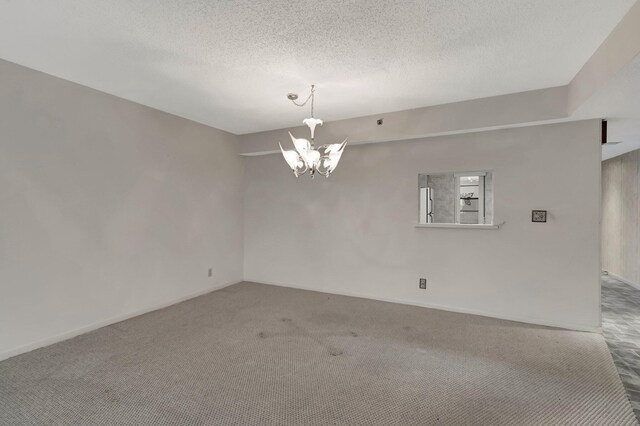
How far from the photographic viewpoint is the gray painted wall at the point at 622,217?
16.2 feet

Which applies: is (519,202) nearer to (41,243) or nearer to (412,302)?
(412,302)

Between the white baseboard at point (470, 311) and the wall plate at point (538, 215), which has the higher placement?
the wall plate at point (538, 215)

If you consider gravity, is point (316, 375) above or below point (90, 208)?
below

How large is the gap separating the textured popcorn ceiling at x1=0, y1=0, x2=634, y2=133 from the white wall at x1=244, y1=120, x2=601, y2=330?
2.51 feet

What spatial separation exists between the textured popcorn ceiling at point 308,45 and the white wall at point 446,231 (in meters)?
0.77

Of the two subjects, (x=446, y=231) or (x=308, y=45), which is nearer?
(x=308, y=45)

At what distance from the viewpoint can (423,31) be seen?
6.77 feet

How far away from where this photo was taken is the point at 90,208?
3.07m

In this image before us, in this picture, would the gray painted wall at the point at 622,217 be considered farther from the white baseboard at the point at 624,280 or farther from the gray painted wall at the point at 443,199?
the gray painted wall at the point at 443,199

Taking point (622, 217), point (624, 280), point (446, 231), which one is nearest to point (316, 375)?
point (446, 231)

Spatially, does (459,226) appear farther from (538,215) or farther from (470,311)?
(470,311)

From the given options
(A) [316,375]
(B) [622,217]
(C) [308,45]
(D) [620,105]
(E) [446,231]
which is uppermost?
(C) [308,45]

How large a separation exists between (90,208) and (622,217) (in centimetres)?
790

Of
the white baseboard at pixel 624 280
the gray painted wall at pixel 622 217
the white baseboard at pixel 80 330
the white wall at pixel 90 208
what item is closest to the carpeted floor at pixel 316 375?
the white baseboard at pixel 80 330
